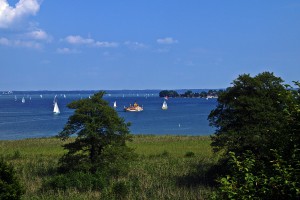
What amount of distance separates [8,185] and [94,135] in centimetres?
987

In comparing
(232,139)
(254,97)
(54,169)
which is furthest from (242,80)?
(54,169)

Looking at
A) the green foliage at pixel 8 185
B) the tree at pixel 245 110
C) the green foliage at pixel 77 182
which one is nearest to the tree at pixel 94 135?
the green foliage at pixel 77 182

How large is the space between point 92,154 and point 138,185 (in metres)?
4.90

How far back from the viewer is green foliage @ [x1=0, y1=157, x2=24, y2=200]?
1268 cm

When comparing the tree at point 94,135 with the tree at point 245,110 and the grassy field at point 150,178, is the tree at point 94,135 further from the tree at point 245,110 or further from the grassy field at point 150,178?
the tree at point 245,110

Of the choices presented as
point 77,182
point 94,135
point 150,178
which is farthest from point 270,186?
point 94,135

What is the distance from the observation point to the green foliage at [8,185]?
12680 millimetres

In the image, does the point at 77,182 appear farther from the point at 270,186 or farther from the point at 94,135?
the point at 270,186

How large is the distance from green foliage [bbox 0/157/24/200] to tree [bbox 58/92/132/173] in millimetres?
9231

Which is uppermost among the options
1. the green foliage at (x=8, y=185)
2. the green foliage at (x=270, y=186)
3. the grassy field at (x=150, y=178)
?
the green foliage at (x=270, y=186)

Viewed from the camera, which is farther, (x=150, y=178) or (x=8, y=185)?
(x=150, y=178)

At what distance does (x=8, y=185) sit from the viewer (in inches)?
504

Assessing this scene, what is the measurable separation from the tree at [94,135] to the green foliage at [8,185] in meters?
9.23

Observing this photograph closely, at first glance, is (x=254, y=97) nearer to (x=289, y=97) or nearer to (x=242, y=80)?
(x=242, y=80)
